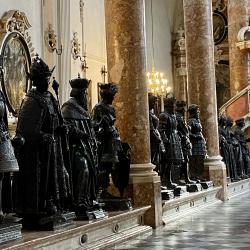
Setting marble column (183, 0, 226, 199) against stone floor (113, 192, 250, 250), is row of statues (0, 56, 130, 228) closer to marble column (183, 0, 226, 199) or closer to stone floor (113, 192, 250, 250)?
stone floor (113, 192, 250, 250)

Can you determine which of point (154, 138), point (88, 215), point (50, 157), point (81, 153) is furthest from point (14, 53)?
point (50, 157)

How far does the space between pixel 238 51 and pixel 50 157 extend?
1674cm

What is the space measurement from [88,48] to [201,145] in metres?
6.95

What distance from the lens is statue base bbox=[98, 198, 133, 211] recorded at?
8750 mm

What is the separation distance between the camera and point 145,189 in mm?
9523

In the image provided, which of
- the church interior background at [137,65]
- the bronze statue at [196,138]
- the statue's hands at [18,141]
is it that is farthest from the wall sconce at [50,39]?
the statue's hands at [18,141]

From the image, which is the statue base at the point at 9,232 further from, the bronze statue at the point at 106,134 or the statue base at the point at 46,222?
the bronze statue at the point at 106,134

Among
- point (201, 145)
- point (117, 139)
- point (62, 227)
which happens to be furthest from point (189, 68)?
point (62, 227)

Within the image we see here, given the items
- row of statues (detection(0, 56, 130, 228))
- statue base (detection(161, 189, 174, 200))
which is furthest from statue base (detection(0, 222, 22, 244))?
statue base (detection(161, 189, 174, 200))

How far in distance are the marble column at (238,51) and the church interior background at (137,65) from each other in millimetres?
36

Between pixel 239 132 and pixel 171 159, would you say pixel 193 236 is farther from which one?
pixel 239 132

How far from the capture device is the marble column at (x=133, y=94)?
9.55 meters

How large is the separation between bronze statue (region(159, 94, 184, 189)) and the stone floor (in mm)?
879

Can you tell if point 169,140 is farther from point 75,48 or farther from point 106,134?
point 75,48
